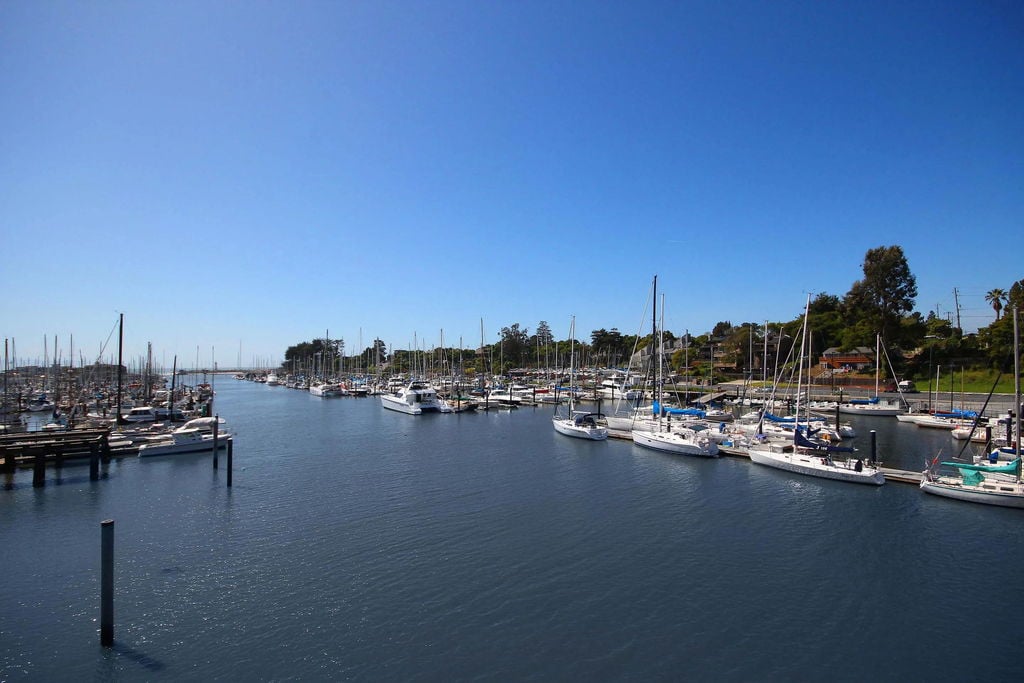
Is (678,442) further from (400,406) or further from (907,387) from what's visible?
(907,387)

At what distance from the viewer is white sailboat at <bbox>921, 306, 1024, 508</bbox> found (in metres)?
26.8

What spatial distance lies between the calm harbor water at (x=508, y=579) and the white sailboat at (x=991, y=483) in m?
1.08

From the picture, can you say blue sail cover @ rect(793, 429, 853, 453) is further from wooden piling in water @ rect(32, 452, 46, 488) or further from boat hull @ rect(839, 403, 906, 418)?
wooden piling in water @ rect(32, 452, 46, 488)

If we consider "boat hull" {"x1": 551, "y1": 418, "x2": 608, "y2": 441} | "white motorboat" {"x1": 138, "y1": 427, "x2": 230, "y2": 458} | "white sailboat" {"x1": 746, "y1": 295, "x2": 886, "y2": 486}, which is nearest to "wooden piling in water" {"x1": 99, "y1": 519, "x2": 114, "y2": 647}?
"white motorboat" {"x1": 138, "y1": 427, "x2": 230, "y2": 458}

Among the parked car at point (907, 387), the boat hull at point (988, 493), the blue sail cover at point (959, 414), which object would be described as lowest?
the boat hull at point (988, 493)

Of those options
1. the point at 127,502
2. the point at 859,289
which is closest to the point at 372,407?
the point at 127,502

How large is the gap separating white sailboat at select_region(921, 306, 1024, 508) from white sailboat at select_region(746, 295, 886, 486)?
9.26ft

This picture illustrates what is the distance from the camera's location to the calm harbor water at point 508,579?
1466 centimetres

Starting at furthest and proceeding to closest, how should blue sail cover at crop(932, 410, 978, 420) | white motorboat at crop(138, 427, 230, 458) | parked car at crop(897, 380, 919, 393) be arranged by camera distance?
1. parked car at crop(897, 380, 919, 393)
2. blue sail cover at crop(932, 410, 978, 420)
3. white motorboat at crop(138, 427, 230, 458)

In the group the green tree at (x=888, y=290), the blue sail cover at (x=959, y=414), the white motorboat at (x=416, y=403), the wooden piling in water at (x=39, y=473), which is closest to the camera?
the wooden piling in water at (x=39, y=473)

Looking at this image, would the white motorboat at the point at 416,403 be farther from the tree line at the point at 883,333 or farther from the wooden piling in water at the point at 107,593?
the wooden piling in water at the point at 107,593

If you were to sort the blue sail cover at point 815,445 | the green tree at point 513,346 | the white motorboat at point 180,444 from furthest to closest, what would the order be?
1. the green tree at point 513,346
2. the white motorboat at point 180,444
3. the blue sail cover at point 815,445

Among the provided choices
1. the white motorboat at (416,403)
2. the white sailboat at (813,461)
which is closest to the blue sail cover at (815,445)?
the white sailboat at (813,461)

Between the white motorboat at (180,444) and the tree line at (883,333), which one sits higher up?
the tree line at (883,333)
